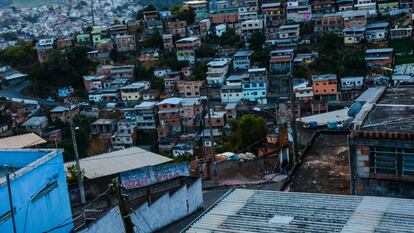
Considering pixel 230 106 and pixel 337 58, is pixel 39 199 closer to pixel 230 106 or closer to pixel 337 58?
pixel 230 106

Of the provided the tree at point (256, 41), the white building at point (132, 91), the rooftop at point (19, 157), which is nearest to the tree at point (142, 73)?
the white building at point (132, 91)

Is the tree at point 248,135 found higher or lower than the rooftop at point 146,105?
higher

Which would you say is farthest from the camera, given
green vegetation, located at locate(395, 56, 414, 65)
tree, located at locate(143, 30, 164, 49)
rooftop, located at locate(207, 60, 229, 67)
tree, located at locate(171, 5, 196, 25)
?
tree, located at locate(171, 5, 196, 25)

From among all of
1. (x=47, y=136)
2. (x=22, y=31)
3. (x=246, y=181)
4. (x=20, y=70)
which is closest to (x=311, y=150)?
(x=246, y=181)

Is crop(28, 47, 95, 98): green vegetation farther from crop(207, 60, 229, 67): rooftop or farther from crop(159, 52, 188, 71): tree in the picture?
crop(207, 60, 229, 67): rooftop

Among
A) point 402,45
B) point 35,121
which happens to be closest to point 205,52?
point 35,121

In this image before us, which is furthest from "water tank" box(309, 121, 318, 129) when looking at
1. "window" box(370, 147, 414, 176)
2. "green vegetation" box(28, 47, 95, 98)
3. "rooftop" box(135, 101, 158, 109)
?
"green vegetation" box(28, 47, 95, 98)

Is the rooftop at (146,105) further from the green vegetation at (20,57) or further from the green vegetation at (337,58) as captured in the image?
the green vegetation at (20,57)
